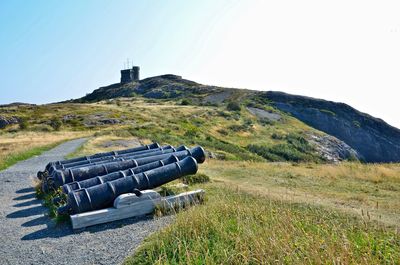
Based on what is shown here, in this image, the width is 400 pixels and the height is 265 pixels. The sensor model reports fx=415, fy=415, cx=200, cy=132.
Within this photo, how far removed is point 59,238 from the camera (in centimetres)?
812

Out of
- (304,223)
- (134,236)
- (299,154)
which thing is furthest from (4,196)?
(299,154)

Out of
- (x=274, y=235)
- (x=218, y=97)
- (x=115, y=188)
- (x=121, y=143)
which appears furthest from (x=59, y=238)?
(x=218, y=97)

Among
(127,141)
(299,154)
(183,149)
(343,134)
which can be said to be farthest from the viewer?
(343,134)

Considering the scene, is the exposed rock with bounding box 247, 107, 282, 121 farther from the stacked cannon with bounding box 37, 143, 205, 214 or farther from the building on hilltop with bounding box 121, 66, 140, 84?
the building on hilltop with bounding box 121, 66, 140, 84

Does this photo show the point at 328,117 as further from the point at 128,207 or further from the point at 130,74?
the point at 130,74

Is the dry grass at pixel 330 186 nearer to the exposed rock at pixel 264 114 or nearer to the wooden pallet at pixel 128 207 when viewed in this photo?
the wooden pallet at pixel 128 207

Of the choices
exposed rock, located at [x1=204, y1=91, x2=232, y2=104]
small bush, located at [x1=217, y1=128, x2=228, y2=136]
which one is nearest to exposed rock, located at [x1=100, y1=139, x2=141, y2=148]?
small bush, located at [x1=217, y1=128, x2=228, y2=136]

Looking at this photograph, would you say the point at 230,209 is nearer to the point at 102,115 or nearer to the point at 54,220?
the point at 54,220

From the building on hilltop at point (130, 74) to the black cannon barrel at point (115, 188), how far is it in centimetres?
12857

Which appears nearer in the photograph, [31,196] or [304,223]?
[304,223]

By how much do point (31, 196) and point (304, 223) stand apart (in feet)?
30.4

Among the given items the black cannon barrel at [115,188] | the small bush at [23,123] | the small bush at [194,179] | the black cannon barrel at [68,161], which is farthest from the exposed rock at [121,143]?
the small bush at [23,123]

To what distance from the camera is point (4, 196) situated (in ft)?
42.8

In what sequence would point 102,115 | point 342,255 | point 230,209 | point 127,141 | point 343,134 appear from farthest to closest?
1. point 343,134
2. point 102,115
3. point 127,141
4. point 230,209
5. point 342,255
